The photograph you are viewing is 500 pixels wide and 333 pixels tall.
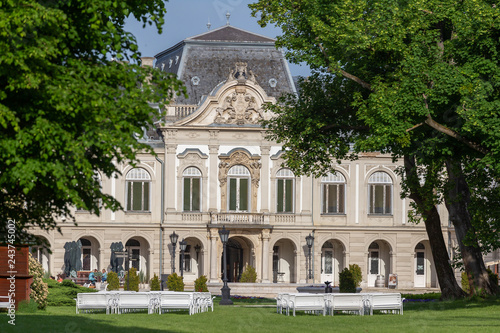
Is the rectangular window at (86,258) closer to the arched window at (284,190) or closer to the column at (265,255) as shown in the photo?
the column at (265,255)

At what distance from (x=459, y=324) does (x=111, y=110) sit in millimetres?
11818

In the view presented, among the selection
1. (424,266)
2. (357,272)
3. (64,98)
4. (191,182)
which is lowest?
(357,272)

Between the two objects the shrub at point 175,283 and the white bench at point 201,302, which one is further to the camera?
the shrub at point 175,283

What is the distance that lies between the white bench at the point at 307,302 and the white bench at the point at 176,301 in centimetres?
280

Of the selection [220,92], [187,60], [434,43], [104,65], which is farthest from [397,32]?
[187,60]

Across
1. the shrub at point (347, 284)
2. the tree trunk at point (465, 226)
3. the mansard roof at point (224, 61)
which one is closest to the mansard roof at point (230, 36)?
the mansard roof at point (224, 61)

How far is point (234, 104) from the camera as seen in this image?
5766 cm

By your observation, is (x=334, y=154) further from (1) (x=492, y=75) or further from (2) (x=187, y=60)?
(2) (x=187, y=60)

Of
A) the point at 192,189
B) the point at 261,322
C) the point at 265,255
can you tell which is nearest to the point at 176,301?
the point at 261,322

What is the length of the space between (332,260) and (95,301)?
3523 centimetres

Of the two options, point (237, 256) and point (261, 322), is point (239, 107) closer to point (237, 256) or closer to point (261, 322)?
point (237, 256)

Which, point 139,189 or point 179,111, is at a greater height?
point 179,111

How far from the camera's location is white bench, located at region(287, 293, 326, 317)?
2652cm

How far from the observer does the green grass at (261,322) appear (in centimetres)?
2008
